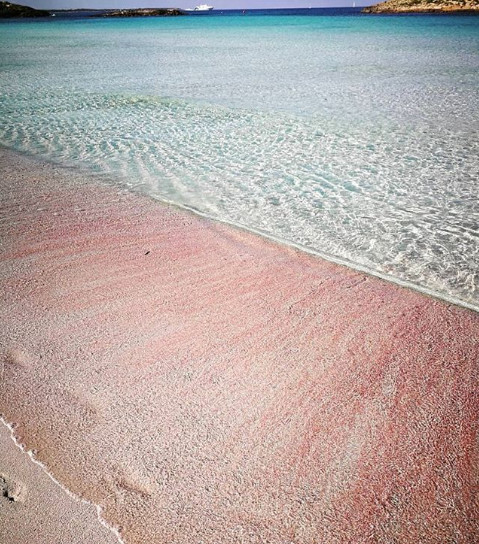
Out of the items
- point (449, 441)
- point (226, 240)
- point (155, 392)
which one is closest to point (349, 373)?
point (449, 441)

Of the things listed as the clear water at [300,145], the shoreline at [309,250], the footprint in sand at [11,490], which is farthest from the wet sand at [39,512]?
the clear water at [300,145]

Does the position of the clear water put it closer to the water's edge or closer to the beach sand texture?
the beach sand texture

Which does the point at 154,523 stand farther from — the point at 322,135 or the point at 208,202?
the point at 322,135

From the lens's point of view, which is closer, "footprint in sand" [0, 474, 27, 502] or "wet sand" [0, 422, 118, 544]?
"wet sand" [0, 422, 118, 544]

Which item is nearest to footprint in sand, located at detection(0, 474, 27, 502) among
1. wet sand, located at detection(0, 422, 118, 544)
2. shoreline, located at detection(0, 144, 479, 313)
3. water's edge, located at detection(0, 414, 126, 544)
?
wet sand, located at detection(0, 422, 118, 544)

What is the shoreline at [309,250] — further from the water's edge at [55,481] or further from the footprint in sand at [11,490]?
the footprint in sand at [11,490]

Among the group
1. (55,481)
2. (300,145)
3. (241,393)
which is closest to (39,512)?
(55,481)

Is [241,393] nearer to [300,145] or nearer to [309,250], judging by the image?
[309,250]
